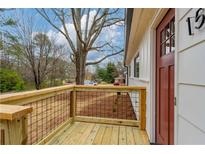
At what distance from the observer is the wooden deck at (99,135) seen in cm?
284

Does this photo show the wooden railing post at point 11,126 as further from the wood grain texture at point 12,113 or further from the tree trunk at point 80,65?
the tree trunk at point 80,65

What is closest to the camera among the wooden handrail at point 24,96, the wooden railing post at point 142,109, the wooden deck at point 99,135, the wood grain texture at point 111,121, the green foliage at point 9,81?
the wooden handrail at point 24,96

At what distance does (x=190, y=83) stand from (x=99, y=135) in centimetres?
219

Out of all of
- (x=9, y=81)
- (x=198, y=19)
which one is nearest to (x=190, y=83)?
(x=198, y=19)

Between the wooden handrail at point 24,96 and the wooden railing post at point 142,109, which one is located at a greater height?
the wooden handrail at point 24,96

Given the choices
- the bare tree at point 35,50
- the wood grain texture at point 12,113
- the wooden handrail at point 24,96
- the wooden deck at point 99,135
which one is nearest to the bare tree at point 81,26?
the bare tree at point 35,50

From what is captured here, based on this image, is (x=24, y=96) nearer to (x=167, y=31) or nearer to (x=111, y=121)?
(x=167, y=31)

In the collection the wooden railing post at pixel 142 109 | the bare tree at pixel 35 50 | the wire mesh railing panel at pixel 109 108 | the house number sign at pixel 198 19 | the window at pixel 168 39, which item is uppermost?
the bare tree at pixel 35 50

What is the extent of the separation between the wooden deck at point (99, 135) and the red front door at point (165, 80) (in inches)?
19.7

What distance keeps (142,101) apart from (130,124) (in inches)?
21.7

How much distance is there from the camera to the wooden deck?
9.31ft

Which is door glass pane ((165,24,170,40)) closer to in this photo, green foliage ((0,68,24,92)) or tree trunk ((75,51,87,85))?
green foliage ((0,68,24,92))

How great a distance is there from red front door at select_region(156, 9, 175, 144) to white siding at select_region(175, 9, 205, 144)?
0.46 meters
